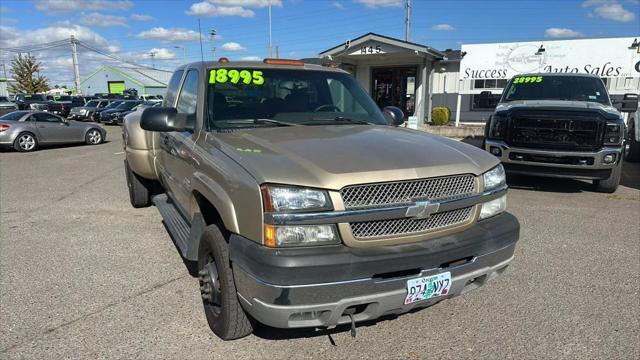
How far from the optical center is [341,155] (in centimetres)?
262

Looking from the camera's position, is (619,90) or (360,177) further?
(619,90)

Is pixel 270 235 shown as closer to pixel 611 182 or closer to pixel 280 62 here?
pixel 280 62

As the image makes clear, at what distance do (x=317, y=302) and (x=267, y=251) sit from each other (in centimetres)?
37

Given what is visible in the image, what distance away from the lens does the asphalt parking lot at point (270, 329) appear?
290 centimetres

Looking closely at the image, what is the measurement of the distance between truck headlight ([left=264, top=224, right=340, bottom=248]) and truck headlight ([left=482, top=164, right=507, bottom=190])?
1175 mm

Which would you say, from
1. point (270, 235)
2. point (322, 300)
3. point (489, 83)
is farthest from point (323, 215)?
point (489, 83)

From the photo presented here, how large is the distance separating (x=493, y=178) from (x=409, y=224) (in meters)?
0.81

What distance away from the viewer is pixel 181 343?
2.95 meters

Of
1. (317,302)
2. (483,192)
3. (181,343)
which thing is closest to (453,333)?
(483,192)

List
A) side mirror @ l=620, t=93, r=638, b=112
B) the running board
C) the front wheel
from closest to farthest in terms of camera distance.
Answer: the running board, side mirror @ l=620, t=93, r=638, b=112, the front wheel

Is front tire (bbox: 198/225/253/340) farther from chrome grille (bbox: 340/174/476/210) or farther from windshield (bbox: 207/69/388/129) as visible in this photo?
windshield (bbox: 207/69/388/129)

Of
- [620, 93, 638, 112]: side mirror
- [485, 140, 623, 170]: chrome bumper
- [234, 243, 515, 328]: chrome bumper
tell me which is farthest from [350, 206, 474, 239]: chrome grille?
[620, 93, 638, 112]: side mirror

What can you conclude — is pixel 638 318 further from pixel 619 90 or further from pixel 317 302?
pixel 619 90

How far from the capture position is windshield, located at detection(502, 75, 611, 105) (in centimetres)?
826
